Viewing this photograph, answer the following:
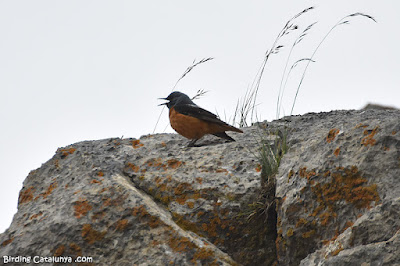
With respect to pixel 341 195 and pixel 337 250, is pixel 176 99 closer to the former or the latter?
pixel 341 195

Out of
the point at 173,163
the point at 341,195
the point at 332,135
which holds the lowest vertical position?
the point at 341,195

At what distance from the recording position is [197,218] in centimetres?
411

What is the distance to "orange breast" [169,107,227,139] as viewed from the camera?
18.5ft

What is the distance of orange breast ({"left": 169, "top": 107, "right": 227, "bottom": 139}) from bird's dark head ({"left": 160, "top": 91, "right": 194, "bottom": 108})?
0.64 metres

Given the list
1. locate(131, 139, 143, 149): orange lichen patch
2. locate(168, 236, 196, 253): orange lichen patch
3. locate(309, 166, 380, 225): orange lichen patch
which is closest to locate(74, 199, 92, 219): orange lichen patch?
locate(168, 236, 196, 253): orange lichen patch

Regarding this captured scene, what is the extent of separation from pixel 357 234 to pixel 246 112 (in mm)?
3016

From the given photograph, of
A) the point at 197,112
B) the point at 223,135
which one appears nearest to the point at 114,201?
the point at 223,135

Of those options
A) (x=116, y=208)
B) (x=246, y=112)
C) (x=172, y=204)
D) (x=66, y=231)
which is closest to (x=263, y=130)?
(x=246, y=112)

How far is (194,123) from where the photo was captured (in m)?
5.76

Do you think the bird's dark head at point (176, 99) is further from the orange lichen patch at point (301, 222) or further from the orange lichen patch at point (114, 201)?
the orange lichen patch at point (301, 222)

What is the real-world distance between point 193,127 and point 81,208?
6.37 feet

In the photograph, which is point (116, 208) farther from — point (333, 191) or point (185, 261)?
point (333, 191)

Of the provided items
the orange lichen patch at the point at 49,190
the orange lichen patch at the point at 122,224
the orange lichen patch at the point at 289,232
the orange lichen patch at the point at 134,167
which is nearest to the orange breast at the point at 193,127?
the orange lichen patch at the point at 134,167

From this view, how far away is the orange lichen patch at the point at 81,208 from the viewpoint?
13.1ft
